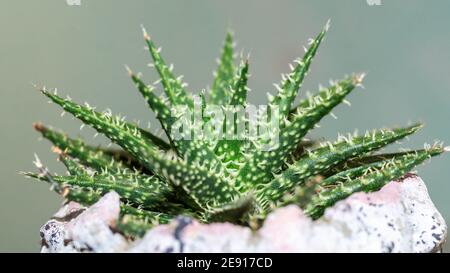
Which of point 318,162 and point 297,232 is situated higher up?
point 318,162

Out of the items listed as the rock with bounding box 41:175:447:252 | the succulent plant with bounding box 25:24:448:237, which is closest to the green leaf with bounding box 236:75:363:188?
the succulent plant with bounding box 25:24:448:237

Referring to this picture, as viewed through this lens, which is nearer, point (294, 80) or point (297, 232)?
point (297, 232)

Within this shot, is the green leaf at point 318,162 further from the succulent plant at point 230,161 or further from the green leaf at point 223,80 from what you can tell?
the green leaf at point 223,80

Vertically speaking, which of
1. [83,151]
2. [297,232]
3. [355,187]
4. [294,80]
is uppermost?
[294,80]

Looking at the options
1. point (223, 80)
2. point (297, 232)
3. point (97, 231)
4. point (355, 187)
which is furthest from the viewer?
point (223, 80)

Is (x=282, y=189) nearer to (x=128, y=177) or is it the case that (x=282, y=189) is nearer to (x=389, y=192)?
(x=389, y=192)

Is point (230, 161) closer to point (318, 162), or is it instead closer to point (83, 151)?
point (318, 162)

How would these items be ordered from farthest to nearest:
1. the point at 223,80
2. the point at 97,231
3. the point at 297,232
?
the point at 223,80 → the point at 97,231 → the point at 297,232

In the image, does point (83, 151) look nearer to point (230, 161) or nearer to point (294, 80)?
point (230, 161)

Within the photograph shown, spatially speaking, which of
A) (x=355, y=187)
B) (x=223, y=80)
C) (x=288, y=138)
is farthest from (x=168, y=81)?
(x=355, y=187)
